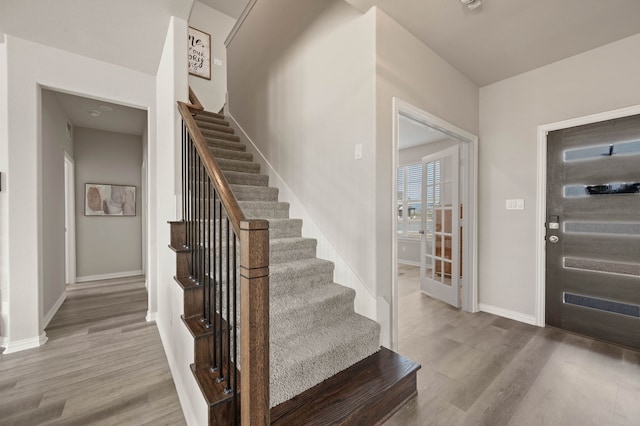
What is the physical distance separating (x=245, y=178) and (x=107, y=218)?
3784mm

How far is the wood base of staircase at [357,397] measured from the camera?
1.42 metres

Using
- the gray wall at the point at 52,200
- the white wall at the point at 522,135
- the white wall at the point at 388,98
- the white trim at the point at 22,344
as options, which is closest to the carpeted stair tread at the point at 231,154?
the gray wall at the point at 52,200

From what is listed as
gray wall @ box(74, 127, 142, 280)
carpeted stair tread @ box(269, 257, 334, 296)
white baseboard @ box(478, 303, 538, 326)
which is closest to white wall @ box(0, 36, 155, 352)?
carpeted stair tread @ box(269, 257, 334, 296)

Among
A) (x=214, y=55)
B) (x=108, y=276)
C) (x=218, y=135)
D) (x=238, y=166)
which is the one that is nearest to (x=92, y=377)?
(x=238, y=166)

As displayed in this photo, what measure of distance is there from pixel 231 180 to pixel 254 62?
187 cm

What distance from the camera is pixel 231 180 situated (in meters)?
3.14

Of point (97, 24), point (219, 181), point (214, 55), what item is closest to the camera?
point (219, 181)

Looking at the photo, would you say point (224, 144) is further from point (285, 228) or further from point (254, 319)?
point (254, 319)

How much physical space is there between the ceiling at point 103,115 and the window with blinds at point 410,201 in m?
5.41

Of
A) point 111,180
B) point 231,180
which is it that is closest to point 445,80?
point 231,180

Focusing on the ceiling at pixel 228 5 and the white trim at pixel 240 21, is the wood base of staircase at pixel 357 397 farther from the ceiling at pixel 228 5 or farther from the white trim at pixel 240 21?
the ceiling at pixel 228 5

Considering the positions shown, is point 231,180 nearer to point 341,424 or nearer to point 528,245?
point 341,424

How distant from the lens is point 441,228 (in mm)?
3715

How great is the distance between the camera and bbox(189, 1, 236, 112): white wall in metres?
4.81
